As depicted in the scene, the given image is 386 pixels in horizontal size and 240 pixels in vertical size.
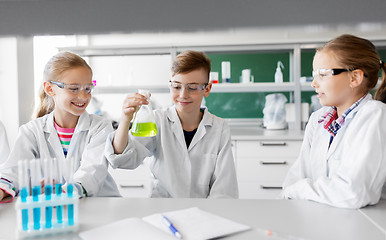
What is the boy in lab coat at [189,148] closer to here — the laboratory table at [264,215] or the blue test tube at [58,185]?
the laboratory table at [264,215]

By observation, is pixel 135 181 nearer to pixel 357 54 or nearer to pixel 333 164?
pixel 333 164

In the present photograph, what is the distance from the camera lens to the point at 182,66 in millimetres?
1654

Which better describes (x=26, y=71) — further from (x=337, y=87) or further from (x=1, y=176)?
(x=337, y=87)

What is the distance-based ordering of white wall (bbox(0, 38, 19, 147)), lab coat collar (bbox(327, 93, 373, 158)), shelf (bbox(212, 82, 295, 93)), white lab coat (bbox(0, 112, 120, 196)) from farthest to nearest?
shelf (bbox(212, 82, 295, 93)) → white wall (bbox(0, 38, 19, 147)) → white lab coat (bbox(0, 112, 120, 196)) → lab coat collar (bbox(327, 93, 373, 158))

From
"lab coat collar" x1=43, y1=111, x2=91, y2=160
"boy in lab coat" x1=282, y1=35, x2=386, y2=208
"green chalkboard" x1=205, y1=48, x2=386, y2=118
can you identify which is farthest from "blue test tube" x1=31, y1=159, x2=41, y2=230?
"green chalkboard" x1=205, y1=48, x2=386, y2=118

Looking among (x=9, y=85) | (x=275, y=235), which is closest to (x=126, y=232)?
(x=275, y=235)

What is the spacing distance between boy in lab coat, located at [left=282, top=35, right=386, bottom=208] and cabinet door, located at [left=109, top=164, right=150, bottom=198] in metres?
1.96

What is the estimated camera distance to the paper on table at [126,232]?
828mm

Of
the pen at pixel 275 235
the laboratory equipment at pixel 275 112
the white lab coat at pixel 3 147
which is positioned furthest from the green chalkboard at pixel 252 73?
the pen at pixel 275 235

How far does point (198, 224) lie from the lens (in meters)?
0.92

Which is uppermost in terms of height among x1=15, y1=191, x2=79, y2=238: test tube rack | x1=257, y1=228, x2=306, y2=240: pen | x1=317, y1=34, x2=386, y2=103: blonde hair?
x1=317, y1=34, x2=386, y2=103: blonde hair

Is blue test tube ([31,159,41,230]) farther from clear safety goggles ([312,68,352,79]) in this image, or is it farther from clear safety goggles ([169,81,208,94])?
clear safety goggles ([312,68,352,79])

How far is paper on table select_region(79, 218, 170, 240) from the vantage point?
0.83 m

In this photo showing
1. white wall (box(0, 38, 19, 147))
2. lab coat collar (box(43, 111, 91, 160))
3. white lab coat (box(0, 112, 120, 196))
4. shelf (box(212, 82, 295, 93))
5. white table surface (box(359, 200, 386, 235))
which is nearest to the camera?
white table surface (box(359, 200, 386, 235))
